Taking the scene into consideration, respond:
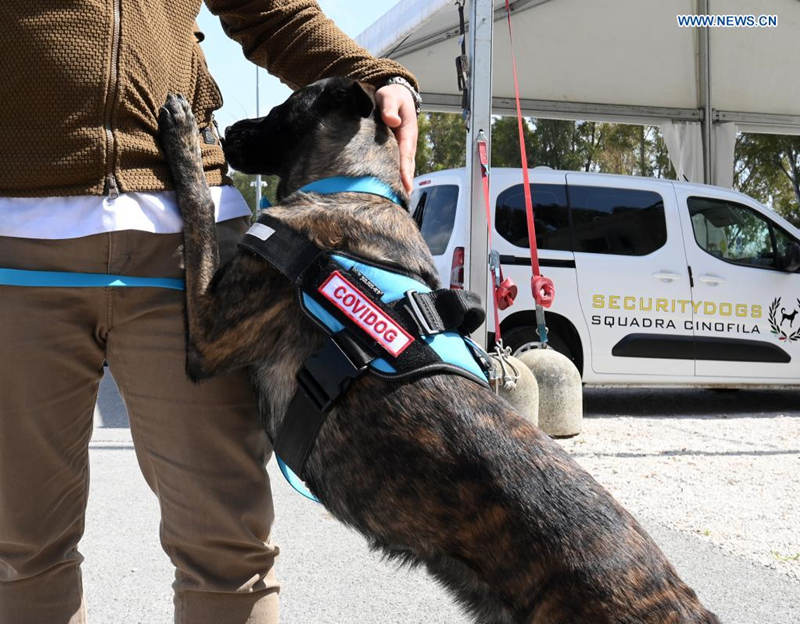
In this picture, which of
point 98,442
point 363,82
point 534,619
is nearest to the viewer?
point 534,619

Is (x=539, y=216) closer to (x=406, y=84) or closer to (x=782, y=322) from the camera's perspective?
(x=782, y=322)

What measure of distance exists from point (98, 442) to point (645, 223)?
16.5 ft

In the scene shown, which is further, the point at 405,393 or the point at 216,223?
the point at 216,223

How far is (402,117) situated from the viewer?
2.27 metres

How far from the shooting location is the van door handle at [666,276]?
25.0ft

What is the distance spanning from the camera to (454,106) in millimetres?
9922

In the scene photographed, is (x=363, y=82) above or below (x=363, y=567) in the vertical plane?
above

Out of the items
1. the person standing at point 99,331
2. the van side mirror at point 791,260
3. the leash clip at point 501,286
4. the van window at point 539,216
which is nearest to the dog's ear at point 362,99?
the person standing at point 99,331

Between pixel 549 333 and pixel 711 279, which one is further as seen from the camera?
pixel 711 279

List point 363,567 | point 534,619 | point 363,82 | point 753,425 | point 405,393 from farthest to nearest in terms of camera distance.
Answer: point 753,425 < point 363,567 < point 363,82 < point 405,393 < point 534,619

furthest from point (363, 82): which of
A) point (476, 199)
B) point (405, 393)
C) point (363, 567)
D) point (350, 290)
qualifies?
point (476, 199)

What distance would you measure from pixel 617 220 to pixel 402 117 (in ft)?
19.0

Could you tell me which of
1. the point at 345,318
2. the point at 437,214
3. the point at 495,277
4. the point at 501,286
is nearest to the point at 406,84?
the point at 345,318

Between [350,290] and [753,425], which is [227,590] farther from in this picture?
[753,425]
